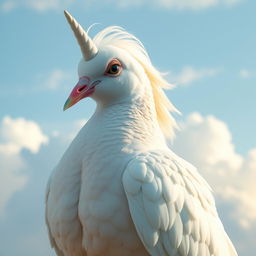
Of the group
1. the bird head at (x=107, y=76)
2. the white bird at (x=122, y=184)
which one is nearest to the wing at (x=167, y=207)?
the white bird at (x=122, y=184)

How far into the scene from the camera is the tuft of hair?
248 inches

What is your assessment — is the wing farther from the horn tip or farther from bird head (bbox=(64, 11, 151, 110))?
the horn tip

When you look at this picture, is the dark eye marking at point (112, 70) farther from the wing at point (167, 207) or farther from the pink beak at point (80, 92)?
the wing at point (167, 207)

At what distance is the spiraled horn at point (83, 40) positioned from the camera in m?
5.74

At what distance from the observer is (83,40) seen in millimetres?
5789

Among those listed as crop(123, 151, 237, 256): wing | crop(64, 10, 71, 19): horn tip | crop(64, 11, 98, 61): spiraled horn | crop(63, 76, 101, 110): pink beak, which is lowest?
crop(123, 151, 237, 256): wing

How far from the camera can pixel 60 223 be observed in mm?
5465

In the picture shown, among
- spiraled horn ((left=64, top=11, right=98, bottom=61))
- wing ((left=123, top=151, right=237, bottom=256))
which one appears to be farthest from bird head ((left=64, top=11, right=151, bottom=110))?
wing ((left=123, top=151, right=237, bottom=256))

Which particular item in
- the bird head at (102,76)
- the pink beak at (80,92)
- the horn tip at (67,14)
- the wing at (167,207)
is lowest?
the wing at (167,207)

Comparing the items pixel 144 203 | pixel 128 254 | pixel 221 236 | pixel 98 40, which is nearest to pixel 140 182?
pixel 144 203

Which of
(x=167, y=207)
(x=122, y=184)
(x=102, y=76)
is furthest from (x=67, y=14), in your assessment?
(x=167, y=207)

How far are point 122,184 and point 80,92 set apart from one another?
115 centimetres

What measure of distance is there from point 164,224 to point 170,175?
0.49 metres

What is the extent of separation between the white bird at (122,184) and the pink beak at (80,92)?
0.01m
